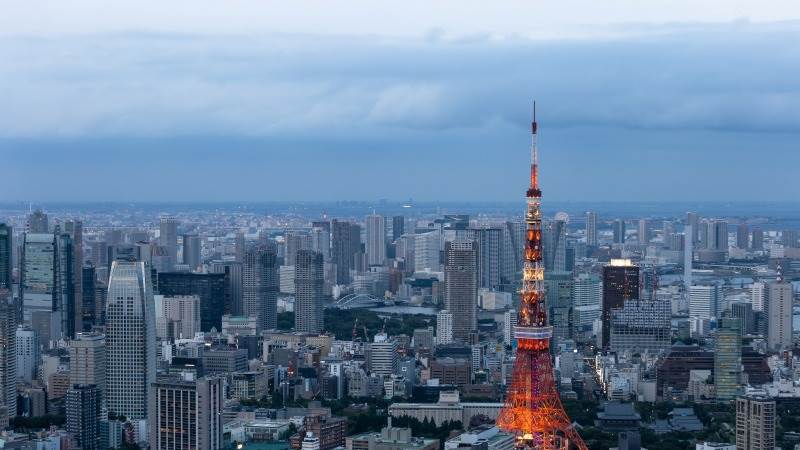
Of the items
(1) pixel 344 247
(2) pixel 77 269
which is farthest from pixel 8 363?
(1) pixel 344 247

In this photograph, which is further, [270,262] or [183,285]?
[270,262]

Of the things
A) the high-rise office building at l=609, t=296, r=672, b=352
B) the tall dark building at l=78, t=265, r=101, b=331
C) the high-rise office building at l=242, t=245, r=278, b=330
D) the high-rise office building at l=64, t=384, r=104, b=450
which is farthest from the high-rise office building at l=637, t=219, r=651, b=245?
the high-rise office building at l=64, t=384, r=104, b=450

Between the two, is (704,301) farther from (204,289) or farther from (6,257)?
(6,257)

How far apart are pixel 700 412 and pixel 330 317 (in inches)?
678

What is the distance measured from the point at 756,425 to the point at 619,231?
42738 millimetres

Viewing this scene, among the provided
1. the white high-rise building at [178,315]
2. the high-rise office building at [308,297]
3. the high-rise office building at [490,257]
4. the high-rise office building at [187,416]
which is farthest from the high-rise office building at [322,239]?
the high-rise office building at [187,416]

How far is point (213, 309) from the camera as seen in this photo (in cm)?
3912

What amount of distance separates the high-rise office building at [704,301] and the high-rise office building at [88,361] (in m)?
19.8

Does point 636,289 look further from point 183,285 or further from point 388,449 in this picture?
point 388,449

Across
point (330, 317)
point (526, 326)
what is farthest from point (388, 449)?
point (330, 317)

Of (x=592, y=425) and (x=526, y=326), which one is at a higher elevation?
(x=526, y=326)

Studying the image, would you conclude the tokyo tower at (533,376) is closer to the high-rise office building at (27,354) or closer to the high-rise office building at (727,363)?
the high-rise office building at (727,363)

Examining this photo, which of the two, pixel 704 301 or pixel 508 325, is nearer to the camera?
pixel 508 325

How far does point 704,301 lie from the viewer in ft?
139
